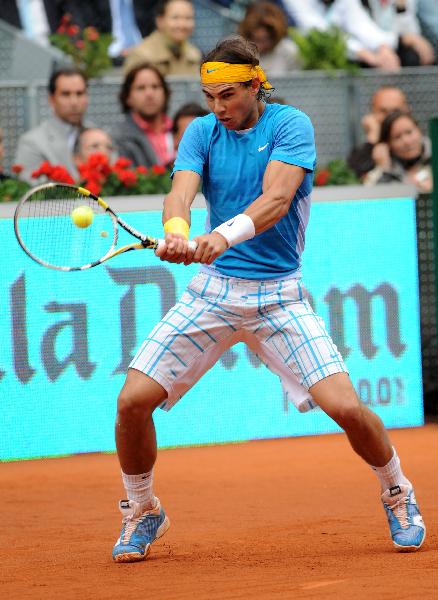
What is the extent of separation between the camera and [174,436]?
27.8 ft

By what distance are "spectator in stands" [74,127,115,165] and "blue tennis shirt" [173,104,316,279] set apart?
4388 millimetres

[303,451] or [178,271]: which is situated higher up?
[178,271]

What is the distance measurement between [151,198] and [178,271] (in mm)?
510

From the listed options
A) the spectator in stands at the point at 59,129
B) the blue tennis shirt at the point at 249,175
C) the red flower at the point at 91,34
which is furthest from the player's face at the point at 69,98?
the blue tennis shirt at the point at 249,175

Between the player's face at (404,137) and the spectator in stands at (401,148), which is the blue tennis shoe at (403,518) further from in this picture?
the player's face at (404,137)

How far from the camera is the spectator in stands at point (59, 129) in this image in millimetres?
9672

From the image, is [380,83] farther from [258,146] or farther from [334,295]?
[258,146]

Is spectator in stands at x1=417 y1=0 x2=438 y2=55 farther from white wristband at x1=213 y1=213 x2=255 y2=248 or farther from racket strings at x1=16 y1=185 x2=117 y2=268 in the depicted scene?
white wristband at x1=213 y1=213 x2=255 y2=248

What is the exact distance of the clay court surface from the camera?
477cm

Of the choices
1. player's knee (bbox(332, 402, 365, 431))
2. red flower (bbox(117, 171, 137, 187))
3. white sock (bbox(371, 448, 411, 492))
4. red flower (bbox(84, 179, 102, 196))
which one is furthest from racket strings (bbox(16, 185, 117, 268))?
white sock (bbox(371, 448, 411, 492))

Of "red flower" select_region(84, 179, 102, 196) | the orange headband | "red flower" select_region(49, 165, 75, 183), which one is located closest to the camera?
the orange headband

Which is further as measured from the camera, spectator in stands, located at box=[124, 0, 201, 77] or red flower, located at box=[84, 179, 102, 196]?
spectator in stands, located at box=[124, 0, 201, 77]

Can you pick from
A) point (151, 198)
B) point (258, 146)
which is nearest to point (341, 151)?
point (151, 198)

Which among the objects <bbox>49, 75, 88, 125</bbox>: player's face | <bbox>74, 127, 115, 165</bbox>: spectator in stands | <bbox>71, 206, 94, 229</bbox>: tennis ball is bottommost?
<bbox>71, 206, 94, 229</bbox>: tennis ball
